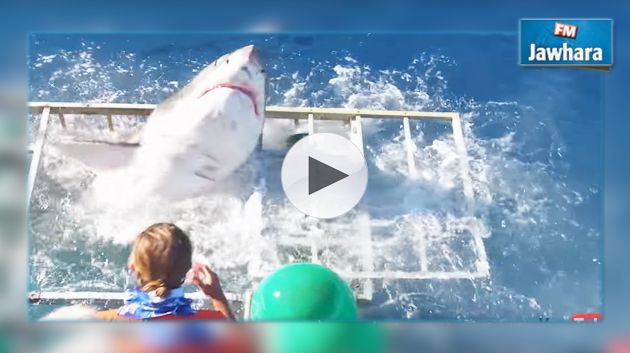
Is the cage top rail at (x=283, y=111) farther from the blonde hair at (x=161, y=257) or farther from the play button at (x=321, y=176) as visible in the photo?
the blonde hair at (x=161, y=257)

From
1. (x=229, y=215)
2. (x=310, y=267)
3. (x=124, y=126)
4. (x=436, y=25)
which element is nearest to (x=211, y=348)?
(x=310, y=267)

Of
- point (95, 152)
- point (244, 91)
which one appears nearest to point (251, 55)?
point (244, 91)

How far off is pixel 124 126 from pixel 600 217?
1.58m

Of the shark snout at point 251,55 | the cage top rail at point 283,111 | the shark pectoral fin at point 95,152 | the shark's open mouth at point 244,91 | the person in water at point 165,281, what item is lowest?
the person in water at point 165,281

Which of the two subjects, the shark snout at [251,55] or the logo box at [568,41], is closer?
the logo box at [568,41]

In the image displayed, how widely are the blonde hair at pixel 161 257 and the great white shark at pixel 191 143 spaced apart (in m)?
0.12

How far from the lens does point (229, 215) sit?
9.27 feet

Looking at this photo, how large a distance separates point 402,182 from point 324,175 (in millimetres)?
256

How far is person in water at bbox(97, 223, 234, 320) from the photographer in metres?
2.71

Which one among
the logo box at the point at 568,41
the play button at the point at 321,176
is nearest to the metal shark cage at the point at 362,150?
the play button at the point at 321,176

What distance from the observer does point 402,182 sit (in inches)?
111

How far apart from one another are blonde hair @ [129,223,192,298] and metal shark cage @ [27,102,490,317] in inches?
3.7

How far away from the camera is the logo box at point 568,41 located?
8.85 feet

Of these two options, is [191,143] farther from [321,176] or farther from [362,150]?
[362,150]
